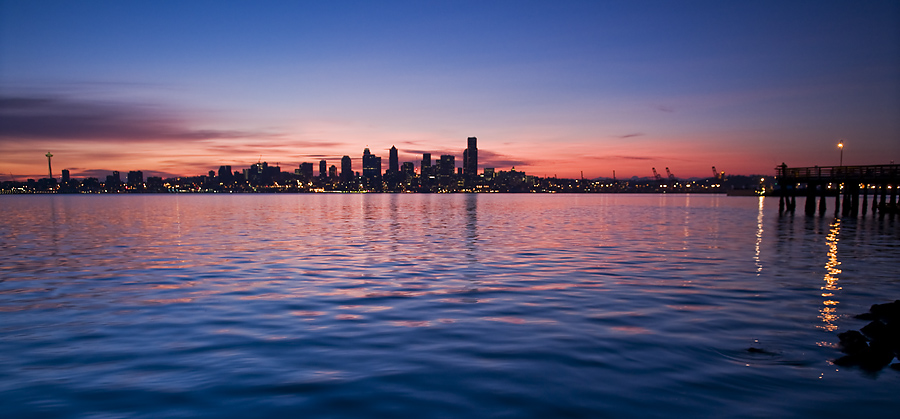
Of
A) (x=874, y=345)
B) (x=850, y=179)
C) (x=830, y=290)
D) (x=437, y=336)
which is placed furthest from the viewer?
(x=850, y=179)

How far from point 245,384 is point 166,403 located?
1103mm

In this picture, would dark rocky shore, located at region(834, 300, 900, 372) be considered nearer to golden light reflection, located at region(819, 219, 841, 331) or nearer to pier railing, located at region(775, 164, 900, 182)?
golden light reflection, located at region(819, 219, 841, 331)

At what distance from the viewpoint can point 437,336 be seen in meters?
11.1

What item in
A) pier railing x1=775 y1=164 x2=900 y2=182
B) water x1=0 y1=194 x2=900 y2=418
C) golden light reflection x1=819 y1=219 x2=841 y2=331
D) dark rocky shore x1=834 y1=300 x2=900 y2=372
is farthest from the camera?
pier railing x1=775 y1=164 x2=900 y2=182

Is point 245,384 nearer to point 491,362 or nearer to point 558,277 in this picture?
point 491,362

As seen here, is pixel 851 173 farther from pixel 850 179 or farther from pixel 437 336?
pixel 437 336

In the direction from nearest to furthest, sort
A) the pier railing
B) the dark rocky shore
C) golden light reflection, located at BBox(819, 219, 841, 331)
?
the dark rocky shore → golden light reflection, located at BBox(819, 219, 841, 331) → the pier railing

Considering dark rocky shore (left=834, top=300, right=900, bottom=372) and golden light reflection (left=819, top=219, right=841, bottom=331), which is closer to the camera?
dark rocky shore (left=834, top=300, right=900, bottom=372)

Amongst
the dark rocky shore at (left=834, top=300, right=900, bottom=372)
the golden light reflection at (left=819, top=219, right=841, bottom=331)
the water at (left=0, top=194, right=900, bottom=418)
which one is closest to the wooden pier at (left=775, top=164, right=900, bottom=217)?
the golden light reflection at (left=819, top=219, right=841, bottom=331)

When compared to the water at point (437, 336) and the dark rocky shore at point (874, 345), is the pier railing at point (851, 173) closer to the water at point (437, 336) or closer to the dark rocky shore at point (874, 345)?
the water at point (437, 336)

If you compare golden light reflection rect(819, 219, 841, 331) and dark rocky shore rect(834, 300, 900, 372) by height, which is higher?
dark rocky shore rect(834, 300, 900, 372)

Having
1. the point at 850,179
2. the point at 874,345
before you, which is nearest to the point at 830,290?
the point at 874,345

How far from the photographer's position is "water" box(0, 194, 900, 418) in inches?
303

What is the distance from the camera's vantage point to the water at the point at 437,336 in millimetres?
7684
